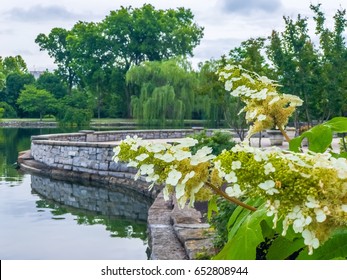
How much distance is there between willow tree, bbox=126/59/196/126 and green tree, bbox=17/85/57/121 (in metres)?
11.7

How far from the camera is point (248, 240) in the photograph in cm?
174

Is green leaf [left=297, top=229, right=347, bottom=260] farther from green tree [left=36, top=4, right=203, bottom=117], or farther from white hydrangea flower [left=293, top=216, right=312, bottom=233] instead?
green tree [left=36, top=4, right=203, bottom=117]

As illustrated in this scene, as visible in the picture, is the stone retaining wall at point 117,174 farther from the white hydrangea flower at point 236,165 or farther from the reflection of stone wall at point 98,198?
the white hydrangea flower at point 236,165

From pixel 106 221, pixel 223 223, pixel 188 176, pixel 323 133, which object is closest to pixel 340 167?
pixel 188 176

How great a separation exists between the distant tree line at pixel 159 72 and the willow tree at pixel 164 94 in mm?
53

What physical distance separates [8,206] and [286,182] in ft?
36.1

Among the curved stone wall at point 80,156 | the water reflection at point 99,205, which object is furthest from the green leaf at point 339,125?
the curved stone wall at point 80,156

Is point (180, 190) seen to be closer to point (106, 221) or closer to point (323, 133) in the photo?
point (323, 133)

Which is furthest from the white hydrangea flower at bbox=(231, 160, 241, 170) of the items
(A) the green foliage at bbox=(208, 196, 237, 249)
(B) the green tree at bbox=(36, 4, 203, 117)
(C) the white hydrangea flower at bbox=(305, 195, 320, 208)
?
(B) the green tree at bbox=(36, 4, 203, 117)

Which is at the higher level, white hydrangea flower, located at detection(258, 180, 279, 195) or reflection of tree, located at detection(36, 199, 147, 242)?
white hydrangea flower, located at detection(258, 180, 279, 195)

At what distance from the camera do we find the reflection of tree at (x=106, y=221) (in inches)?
376

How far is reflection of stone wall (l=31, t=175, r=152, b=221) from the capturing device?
11461mm

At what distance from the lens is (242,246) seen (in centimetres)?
175

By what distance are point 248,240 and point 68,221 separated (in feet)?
29.9
